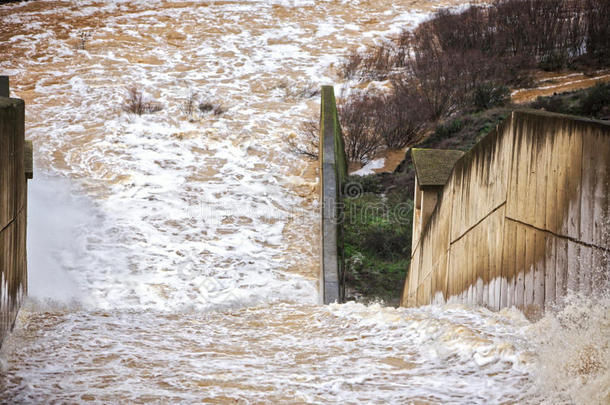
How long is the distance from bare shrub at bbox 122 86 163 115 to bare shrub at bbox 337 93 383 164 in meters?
5.64

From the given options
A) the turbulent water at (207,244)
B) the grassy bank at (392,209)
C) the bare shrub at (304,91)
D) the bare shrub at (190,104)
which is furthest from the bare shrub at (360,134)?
the bare shrub at (190,104)

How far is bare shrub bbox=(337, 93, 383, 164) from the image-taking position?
16500 millimetres

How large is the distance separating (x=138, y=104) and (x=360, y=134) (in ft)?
22.2

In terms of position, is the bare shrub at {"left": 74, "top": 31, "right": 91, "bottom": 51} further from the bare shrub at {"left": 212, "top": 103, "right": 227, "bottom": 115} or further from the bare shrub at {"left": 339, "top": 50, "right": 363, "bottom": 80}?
the bare shrub at {"left": 339, "top": 50, "right": 363, "bottom": 80}

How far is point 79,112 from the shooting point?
18766mm

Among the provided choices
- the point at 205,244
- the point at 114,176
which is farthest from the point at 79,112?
the point at 205,244

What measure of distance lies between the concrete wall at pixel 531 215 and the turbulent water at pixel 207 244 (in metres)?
0.22

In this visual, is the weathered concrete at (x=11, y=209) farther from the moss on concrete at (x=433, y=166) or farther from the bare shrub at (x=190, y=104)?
the bare shrub at (x=190, y=104)

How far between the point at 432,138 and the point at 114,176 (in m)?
Answer: 7.26

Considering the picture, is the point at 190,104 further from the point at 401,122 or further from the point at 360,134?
the point at 401,122

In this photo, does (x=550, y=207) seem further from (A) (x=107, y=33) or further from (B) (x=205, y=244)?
(A) (x=107, y=33)

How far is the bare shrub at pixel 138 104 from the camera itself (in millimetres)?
18812

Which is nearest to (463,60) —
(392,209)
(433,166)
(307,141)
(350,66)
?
(350,66)

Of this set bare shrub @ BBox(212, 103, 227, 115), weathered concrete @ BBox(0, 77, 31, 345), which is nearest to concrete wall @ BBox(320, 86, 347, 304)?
weathered concrete @ BBox(0, 77, 31, 345)
